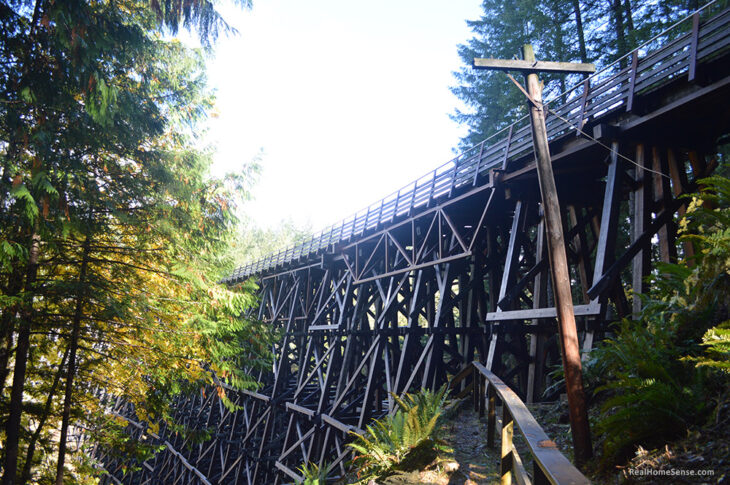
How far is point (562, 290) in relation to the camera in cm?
397

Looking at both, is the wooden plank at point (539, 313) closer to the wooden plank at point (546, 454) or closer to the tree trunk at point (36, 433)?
the wooden plank at point (546, 454)

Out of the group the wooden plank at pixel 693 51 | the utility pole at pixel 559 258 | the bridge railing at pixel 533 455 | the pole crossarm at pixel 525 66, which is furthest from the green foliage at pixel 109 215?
the wooden plank at pixel 693 51

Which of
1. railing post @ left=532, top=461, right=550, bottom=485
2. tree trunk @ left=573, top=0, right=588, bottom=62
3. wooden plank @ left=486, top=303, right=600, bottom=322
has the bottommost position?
railing post @ left=532, top=461, right=550, bottom=485

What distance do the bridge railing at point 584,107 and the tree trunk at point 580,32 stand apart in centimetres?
125

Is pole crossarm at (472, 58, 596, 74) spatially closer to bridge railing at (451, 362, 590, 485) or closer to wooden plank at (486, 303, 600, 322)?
wooden plank at (486, 303, 600, 322)

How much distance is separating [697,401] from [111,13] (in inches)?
322

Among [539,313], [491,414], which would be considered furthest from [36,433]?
[539,313]

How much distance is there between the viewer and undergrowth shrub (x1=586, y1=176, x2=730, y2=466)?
300 cm

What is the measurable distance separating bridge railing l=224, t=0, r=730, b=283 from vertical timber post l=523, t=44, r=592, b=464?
0.63m

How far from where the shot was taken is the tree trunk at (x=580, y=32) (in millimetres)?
14086

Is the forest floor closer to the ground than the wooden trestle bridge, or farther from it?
closer to the ground

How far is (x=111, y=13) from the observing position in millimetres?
5984

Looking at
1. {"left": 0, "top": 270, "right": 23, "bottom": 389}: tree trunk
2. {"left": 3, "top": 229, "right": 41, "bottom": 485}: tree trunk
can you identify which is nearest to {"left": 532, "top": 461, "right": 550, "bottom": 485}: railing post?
{"left": 3, "top": 229, "right": 41, "bottom": 485}: tree trunk

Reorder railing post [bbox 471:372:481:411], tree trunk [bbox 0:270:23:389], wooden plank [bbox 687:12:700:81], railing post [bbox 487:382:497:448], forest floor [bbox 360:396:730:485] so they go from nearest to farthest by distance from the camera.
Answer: forest floor [bbox 360:396:730:485]
railing post [bbox 487:382:497:448]
wooden plank [bbox 687:12:700:81]
tree trunk [bbox 0:270:23:389]
railing post [bbox 471:372:481:411]
